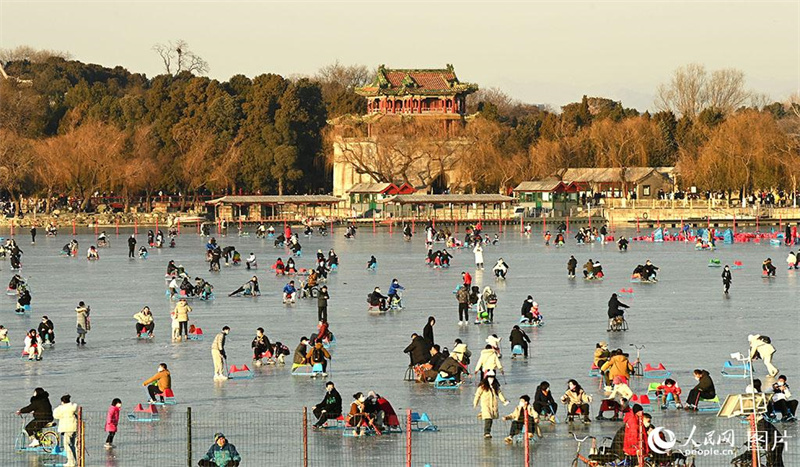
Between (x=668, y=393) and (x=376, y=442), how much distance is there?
5.39 meters

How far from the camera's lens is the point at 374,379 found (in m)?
28.1

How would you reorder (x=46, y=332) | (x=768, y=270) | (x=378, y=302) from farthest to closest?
1. (x=768, y=270)
2. (x=378, y=302)
3. (x=46, y=332)

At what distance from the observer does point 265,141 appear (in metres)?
121

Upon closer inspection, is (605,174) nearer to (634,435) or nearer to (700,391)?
(700,391)

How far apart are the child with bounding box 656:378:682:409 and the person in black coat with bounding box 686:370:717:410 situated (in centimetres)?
18

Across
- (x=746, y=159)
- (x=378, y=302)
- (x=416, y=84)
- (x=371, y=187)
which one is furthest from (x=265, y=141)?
(x=378, y=302)

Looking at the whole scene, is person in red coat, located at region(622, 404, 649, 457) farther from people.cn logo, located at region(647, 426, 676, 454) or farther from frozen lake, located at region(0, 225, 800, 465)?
frozen lake, located at region(0, 225, 800, 465)

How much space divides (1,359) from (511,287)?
21.5 m

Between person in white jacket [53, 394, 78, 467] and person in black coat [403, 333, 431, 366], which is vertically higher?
person in black coat [403, 333, 431, 366]

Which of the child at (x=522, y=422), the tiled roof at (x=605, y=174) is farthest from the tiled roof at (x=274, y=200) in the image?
the child at (x=522, y=422)

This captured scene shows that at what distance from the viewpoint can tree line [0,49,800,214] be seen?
111 m

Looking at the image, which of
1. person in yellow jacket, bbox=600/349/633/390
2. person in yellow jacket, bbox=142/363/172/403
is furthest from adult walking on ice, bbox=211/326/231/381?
person in yellow jacket, bbox=600/349/633/390

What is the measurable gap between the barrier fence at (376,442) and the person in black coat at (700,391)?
485 millimetres

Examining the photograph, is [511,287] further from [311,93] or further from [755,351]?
[311,93]
